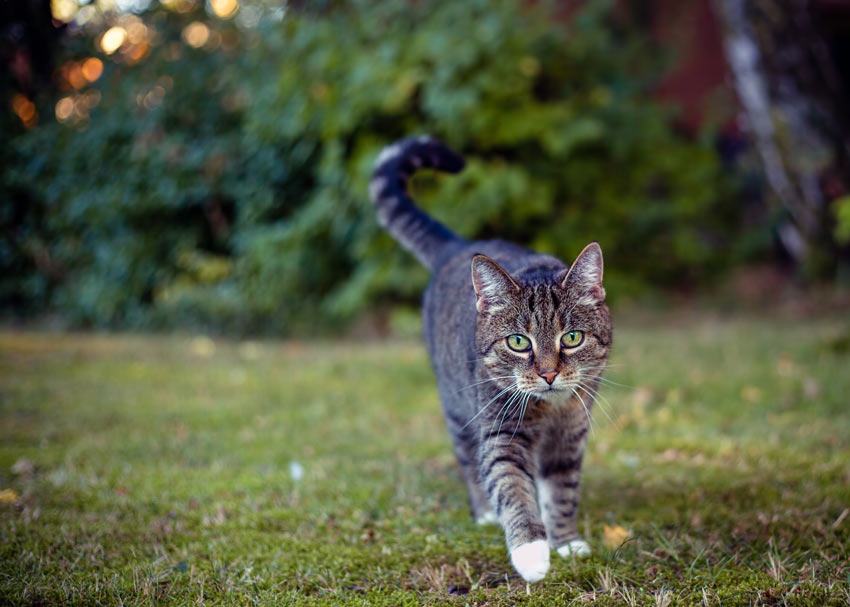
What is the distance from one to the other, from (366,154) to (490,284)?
4.66 metres

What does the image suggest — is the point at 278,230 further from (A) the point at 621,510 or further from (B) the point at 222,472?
(A) the point at 621,510

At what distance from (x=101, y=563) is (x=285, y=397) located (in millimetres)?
2883

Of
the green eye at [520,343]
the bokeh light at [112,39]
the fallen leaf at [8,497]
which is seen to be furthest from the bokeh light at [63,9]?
the green eye at [520,343]

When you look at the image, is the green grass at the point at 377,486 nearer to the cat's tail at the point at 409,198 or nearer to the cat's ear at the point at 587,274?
the cat's ear at the point at 587,274

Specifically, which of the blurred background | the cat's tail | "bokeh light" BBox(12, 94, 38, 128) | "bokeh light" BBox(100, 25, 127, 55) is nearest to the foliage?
the blurred background

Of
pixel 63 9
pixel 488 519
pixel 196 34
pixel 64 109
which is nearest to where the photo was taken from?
A: pixel 488 519

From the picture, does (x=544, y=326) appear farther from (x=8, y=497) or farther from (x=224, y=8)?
(x=224, y=8)

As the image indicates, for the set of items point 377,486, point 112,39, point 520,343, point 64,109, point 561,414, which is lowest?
point 377,486

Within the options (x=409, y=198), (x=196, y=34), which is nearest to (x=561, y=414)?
(x=409, y=198)

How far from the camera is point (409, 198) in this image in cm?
364

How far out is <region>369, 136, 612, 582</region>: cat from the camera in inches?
97.1

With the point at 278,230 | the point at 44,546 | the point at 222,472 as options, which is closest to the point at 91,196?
the point at 278,230

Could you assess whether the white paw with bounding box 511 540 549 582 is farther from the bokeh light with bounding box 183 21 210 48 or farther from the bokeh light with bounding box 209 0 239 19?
the bokeh light with bounding box 209 0 239 19

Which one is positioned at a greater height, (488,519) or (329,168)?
(329,168)
